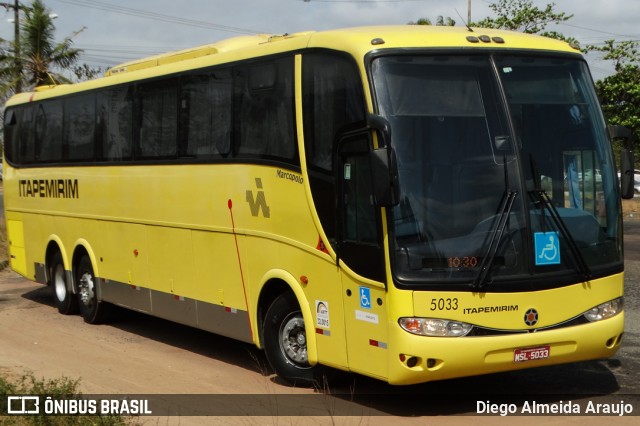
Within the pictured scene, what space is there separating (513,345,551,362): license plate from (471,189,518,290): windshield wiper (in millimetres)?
688

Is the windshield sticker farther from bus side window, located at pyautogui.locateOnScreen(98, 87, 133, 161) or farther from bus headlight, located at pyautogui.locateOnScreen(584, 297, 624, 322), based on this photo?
bus side window, located at pyautogui.locateOnScreen(98, 87, 133, 161)

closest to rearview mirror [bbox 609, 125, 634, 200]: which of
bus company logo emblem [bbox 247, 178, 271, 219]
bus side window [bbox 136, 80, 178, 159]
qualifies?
bus company logo emblem [bbox 247, 178, 271, 219]

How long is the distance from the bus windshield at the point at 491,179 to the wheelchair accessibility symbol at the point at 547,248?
1 centimetres

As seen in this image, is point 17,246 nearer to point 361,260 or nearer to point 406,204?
point 361,260

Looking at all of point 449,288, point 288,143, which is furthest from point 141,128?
point 449,288

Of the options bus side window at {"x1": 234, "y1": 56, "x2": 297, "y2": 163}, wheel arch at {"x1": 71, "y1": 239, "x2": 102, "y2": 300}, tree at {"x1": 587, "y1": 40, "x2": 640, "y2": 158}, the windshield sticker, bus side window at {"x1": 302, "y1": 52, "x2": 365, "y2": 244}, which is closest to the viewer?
bus side window at {"x1": 302, "y1": 52, "x2": 365, "y2": 244}

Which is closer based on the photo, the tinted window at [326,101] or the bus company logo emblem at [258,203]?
the tinted window at [326,101]

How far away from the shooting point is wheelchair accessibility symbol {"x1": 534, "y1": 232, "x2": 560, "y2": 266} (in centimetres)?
829

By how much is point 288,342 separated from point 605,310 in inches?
120

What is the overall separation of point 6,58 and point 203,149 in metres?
24.7

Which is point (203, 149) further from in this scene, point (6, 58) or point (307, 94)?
point (6, 58)

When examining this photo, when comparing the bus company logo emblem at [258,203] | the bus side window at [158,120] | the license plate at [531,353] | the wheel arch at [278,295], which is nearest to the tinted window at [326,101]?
the bus company logo emblem at [258,203]

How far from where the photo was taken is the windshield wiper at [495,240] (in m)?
8.06

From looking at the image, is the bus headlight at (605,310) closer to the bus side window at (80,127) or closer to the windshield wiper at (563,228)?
the windshield wiper at (563,228)
